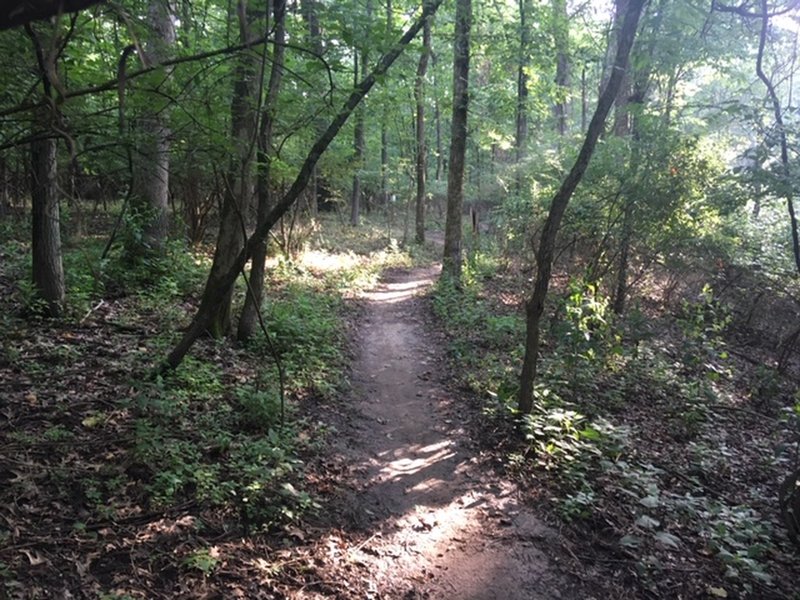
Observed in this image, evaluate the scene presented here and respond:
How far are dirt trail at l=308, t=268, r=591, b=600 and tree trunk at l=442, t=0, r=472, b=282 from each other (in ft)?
21.9

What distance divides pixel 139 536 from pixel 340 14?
4.36m

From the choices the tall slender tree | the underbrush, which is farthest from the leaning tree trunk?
the underbrush

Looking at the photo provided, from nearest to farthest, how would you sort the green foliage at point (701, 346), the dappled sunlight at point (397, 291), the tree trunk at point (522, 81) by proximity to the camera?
the green foliage at point (701, 346) < the dappled sunlight at point (397, 291) < the tree trunk at point (522, 81)

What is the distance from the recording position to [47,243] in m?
6.88

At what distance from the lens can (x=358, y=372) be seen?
8.12 metres

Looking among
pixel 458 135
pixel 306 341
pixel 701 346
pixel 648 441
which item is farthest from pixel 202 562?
pixel 458 135

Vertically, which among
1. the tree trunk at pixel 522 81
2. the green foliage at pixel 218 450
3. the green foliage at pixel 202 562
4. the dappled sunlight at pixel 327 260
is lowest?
the green foliage at pixel 202 562

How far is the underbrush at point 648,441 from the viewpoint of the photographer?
14.3 ft

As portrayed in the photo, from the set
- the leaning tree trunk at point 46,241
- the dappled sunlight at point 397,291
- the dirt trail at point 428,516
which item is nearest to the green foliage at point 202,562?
the dirt trail at point 428,516

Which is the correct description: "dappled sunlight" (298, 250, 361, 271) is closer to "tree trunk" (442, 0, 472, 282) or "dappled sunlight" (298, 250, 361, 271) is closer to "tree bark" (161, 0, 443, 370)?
"tree trunk" (442, 0, 472, 282)

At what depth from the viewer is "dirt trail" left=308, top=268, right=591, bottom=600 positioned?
3.93 meters

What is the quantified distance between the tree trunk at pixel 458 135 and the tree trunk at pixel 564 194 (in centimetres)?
702

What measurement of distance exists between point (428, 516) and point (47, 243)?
19.5 ft

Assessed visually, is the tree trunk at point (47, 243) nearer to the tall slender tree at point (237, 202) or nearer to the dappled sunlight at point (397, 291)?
the tall slender tree at point (237, 202)
